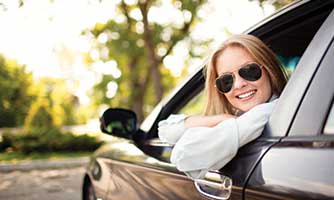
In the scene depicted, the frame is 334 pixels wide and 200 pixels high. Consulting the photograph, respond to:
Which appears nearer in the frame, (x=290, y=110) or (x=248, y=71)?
(x=290, y=110)

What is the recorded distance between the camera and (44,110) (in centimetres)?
1536

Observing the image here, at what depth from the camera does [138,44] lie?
58.3ft

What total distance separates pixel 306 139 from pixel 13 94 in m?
21.2

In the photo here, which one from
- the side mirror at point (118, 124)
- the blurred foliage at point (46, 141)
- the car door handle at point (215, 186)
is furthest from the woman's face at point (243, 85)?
the blurred foliage at point (46, 141)

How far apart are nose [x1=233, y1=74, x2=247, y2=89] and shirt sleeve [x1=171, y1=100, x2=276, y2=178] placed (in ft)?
0.62

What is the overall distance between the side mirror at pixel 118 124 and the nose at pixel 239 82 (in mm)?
1135

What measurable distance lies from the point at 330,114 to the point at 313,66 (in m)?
0.18

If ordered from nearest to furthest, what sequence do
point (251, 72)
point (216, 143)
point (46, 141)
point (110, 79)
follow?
1. point (216, 143)
2. point (251, 72)
3. point (46, 141)
4. point (110, 79)

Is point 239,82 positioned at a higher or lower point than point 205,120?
higher

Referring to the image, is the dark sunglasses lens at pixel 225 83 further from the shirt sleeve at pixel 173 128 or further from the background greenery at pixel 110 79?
the background greenery at pixel 110 79

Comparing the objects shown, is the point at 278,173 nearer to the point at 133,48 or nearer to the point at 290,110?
the point at 290,110

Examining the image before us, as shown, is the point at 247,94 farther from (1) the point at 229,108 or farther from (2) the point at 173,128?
(2) the point at 173,128

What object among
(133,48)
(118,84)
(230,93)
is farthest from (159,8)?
(230,93)

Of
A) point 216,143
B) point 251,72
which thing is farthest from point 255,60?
point 216,143
